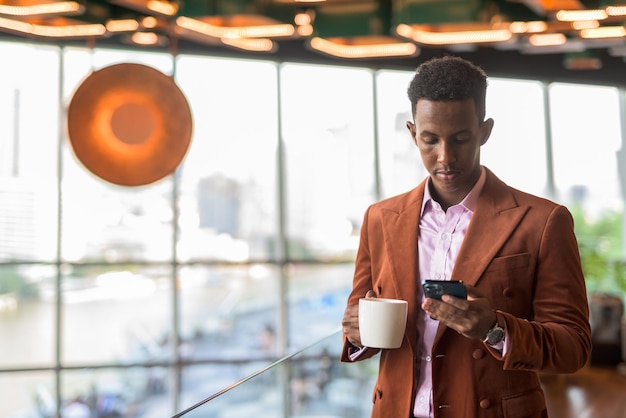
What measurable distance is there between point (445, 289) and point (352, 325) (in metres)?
0.33

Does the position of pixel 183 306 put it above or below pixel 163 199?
below

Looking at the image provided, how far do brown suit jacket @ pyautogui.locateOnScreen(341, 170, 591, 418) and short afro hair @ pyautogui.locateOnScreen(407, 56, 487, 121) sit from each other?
0.20m

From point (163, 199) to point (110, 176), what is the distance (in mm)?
3078

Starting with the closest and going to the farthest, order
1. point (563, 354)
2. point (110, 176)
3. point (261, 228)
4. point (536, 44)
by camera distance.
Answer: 1. point (563, 354)
2. point (110, 176)
3. point (536, 44)
4. point (261, 228)

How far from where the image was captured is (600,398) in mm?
4723

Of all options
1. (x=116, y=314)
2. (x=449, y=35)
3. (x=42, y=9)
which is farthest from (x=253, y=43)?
(x=116, y=314)

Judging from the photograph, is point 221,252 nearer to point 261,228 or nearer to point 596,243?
point 261,228

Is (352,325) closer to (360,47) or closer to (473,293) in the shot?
(473,293)

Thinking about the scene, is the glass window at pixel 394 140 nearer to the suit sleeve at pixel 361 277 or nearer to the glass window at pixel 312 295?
the glass window at pixel 312 295

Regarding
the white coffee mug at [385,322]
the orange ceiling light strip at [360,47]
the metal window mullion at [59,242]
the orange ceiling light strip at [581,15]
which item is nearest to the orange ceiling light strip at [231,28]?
the orange ceiling light strip at [360,47]

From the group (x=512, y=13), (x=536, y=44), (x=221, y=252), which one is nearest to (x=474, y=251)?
(x=512, y=13)

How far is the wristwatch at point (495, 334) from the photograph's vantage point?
1.22 m

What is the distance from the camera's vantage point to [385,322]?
4.37ft

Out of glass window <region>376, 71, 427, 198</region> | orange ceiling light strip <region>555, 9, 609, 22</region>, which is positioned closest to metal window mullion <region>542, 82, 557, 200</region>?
glass window <region>376, 71, 427, 198</region>
